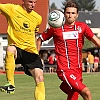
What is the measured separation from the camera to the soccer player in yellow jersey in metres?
9.77

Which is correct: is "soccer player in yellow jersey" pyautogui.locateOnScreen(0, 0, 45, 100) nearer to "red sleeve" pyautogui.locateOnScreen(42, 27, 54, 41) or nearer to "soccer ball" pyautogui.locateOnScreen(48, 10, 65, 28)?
"red sleeve" pyautogui.locateOnScreen(42, 27, 54, 41)

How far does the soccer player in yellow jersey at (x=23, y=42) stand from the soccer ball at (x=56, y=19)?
50cm

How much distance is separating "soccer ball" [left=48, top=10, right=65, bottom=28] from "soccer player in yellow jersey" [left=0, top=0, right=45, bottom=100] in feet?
1.64

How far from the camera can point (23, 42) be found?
9883 millimetres

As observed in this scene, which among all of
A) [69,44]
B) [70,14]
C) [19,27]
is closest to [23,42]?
[19,27]

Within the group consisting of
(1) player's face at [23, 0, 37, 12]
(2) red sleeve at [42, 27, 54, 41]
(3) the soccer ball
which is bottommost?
(2) red sleeve at [42, 27, 54, 41]

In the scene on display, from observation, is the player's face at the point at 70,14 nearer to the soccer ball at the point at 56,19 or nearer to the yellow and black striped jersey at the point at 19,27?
the soccer ball at the point at 56,19

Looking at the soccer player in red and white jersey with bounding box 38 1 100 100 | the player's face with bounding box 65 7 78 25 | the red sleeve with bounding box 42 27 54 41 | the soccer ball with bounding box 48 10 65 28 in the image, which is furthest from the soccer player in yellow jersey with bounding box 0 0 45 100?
the player's face with bounding box 65 7 78 25

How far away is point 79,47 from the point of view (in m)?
9.53

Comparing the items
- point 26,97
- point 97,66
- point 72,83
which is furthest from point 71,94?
point 97,66

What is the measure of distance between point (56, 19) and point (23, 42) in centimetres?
89

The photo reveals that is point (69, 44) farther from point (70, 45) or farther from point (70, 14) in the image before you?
point (70, 14)

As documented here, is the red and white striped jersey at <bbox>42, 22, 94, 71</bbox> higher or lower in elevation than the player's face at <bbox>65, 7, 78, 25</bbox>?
lower

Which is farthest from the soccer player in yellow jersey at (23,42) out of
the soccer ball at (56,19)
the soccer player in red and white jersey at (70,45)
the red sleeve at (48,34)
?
the soccer player in red and white jersey at (70,45)
